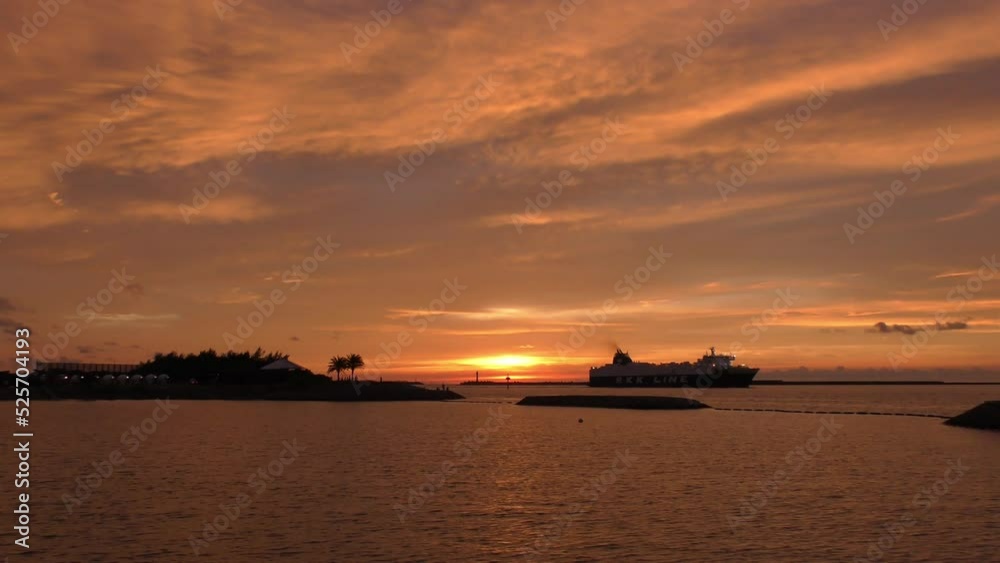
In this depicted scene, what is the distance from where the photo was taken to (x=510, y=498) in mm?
43625

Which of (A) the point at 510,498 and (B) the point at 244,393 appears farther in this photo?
(B) the point at 244,393

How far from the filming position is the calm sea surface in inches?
1256

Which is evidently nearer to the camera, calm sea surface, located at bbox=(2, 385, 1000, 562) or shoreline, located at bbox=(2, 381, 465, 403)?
calm sea surface, located at bbox=(2, 385, 1000, 562)

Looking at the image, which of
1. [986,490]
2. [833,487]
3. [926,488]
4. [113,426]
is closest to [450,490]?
[833,487]

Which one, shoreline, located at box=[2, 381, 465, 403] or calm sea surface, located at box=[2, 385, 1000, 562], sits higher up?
shoreline, located at box=[2, 381, 465, 403]

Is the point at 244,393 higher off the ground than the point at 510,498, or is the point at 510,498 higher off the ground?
the point at 244,393

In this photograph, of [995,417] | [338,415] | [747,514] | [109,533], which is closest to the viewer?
[109,533]

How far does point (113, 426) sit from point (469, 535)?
239ft

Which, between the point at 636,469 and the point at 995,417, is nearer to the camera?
the point at 636,469

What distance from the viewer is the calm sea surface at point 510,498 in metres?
31.9

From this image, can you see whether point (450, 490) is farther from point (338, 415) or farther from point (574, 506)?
point (338, 415)

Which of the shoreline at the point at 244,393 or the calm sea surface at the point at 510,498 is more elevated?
the shoreline at the point at 244,393

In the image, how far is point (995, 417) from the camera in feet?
299

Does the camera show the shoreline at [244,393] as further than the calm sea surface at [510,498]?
Yes
